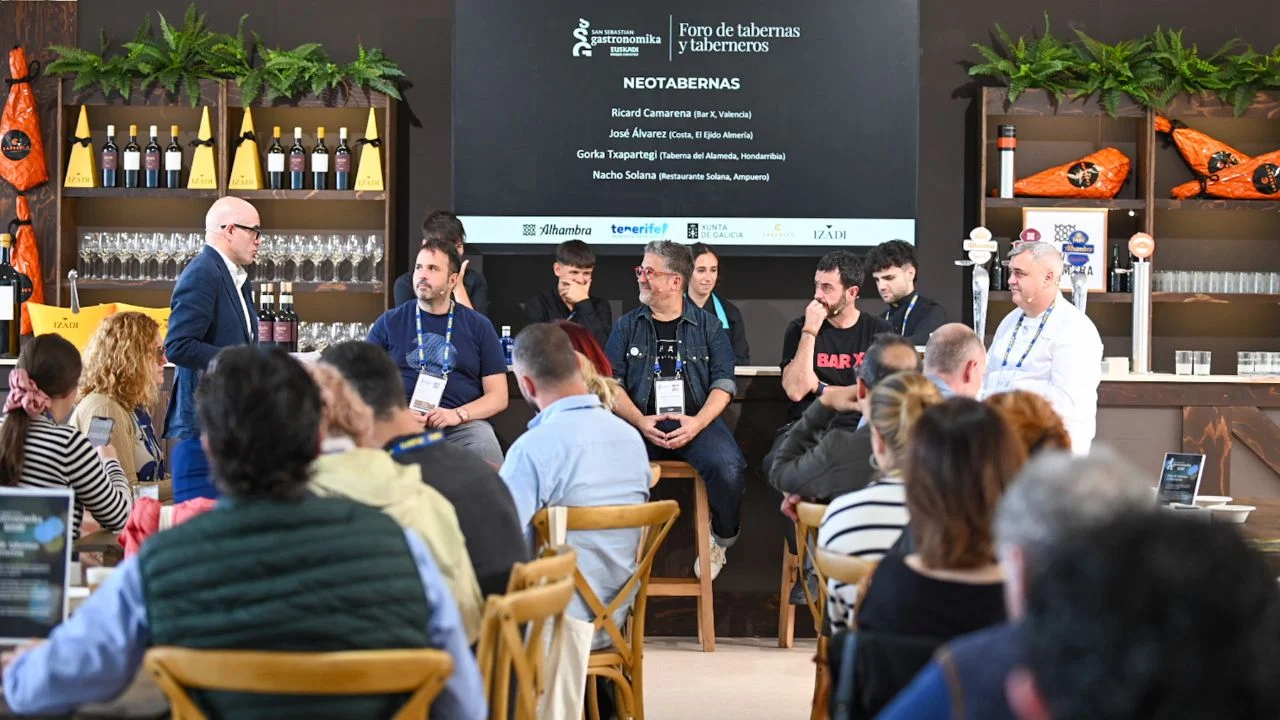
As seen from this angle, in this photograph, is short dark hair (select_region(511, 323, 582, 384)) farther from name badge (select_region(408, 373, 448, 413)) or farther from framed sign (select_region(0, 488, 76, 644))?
framed sign (select_region(0, 488, 76, 644))

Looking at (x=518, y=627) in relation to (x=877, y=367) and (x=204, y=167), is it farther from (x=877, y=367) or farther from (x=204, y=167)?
(x=204, y=167)

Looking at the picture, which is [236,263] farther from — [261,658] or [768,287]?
[768,287]

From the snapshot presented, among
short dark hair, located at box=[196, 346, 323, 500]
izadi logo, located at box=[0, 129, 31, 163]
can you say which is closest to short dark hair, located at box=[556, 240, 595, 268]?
izadi logo, located at box=[0, 129, 31, 163]

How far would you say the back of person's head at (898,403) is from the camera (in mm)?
2865

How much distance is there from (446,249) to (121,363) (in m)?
1.23

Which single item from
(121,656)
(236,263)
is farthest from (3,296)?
(121,656)

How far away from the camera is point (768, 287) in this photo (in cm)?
786

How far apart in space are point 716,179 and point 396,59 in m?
1.97

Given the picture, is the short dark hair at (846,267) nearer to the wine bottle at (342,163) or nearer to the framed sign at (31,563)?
the wine bottle at (342,163)

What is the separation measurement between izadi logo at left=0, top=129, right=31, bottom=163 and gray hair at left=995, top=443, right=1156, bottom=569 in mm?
7167

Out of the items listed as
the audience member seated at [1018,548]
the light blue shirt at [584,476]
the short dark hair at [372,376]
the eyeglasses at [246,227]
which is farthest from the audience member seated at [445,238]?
the audience member seated at [1018,548]

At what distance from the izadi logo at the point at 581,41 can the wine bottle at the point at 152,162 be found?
229cm

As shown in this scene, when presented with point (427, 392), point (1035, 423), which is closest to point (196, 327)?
point (427, 392)

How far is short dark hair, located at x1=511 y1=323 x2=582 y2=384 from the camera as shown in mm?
3752
